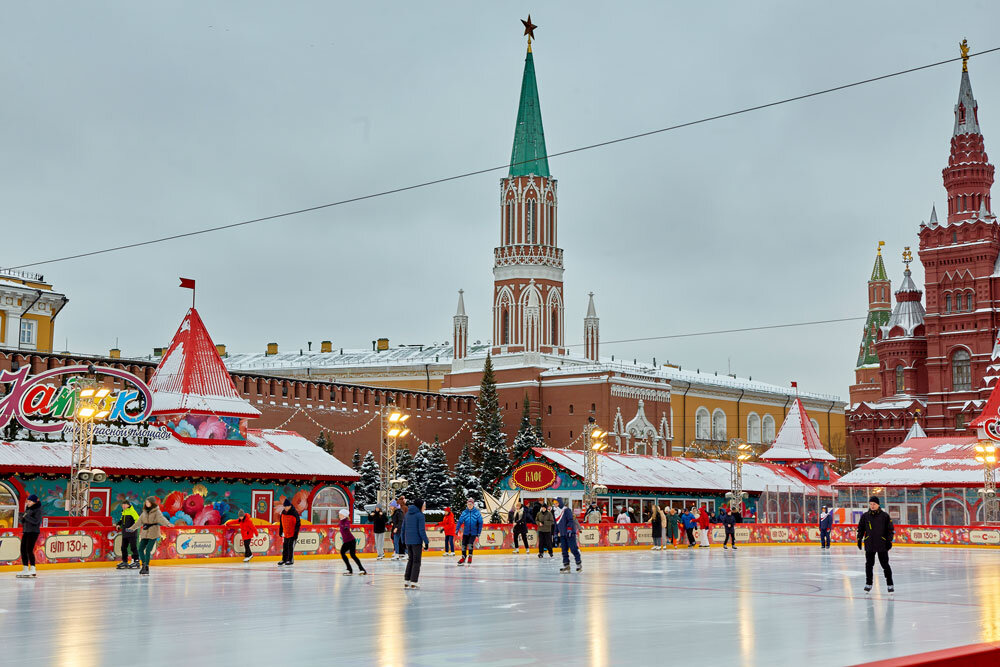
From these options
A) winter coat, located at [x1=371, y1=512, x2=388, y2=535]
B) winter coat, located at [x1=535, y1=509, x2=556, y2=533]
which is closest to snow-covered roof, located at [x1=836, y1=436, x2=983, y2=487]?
winter coat, located at [x1=535, y1=509, x2=556, y2=533]

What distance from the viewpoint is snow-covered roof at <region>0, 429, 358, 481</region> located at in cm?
2897

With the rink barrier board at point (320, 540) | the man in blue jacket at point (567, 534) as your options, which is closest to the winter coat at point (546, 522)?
the rink barrier board at point (320, 540)

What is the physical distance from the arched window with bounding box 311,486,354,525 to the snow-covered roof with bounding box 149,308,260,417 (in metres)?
3.14

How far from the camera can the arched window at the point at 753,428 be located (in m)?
96.3

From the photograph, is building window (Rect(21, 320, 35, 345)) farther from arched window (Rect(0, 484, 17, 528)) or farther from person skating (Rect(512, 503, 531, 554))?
person skating (Rect(512, 503, 531, 554))

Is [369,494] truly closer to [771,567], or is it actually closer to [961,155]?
[771,567]

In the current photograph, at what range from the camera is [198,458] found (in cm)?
3316

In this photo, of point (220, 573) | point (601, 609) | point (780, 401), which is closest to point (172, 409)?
point (220, 573)

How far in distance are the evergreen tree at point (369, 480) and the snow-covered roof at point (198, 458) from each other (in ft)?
67.8

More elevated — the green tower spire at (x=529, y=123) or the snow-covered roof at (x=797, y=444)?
the green tower spire at (x=529, y=123)

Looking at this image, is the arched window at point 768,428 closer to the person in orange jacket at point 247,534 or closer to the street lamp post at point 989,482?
the street lamp post at point 989,482

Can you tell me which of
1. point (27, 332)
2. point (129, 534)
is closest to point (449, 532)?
point (129, 534)

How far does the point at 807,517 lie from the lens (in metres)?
51.5

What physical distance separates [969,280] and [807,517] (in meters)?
29.9
